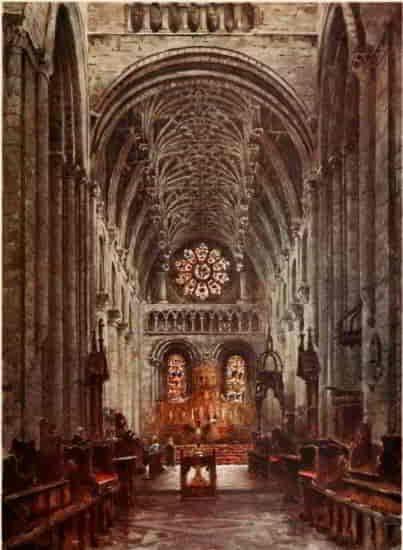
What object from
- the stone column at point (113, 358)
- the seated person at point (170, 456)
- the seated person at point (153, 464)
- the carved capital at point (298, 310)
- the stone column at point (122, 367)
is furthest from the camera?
the seated person at point (170, 456)

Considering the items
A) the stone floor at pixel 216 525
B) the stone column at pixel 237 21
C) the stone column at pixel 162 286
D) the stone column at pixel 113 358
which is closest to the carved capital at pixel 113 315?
the stone column at pixel 113 358

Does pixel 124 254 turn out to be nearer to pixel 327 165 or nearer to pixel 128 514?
pixel 327 165

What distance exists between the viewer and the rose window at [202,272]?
46.9m

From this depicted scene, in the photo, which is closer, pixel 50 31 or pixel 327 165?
pixel 50 31

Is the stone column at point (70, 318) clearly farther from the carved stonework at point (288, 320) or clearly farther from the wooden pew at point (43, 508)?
the carved stonework at point (288, 320)

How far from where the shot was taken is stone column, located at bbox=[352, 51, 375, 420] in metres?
16.0

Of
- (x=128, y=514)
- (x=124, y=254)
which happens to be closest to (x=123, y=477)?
(x=128, y=514)

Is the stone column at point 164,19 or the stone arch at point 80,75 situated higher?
the stone column at point 164,19

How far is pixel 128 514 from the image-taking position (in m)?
18.0

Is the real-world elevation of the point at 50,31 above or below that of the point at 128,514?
above

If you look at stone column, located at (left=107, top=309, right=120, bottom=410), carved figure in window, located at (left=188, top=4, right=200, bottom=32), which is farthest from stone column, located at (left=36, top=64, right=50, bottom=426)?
stone column, located at (left=107, top=309, right=120, bottom=410)

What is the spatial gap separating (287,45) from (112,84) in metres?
4.98

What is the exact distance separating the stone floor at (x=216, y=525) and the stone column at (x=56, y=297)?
2.88 meters

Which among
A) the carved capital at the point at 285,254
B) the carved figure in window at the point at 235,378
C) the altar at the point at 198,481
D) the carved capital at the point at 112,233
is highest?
the carved capital at the point at 112,233
